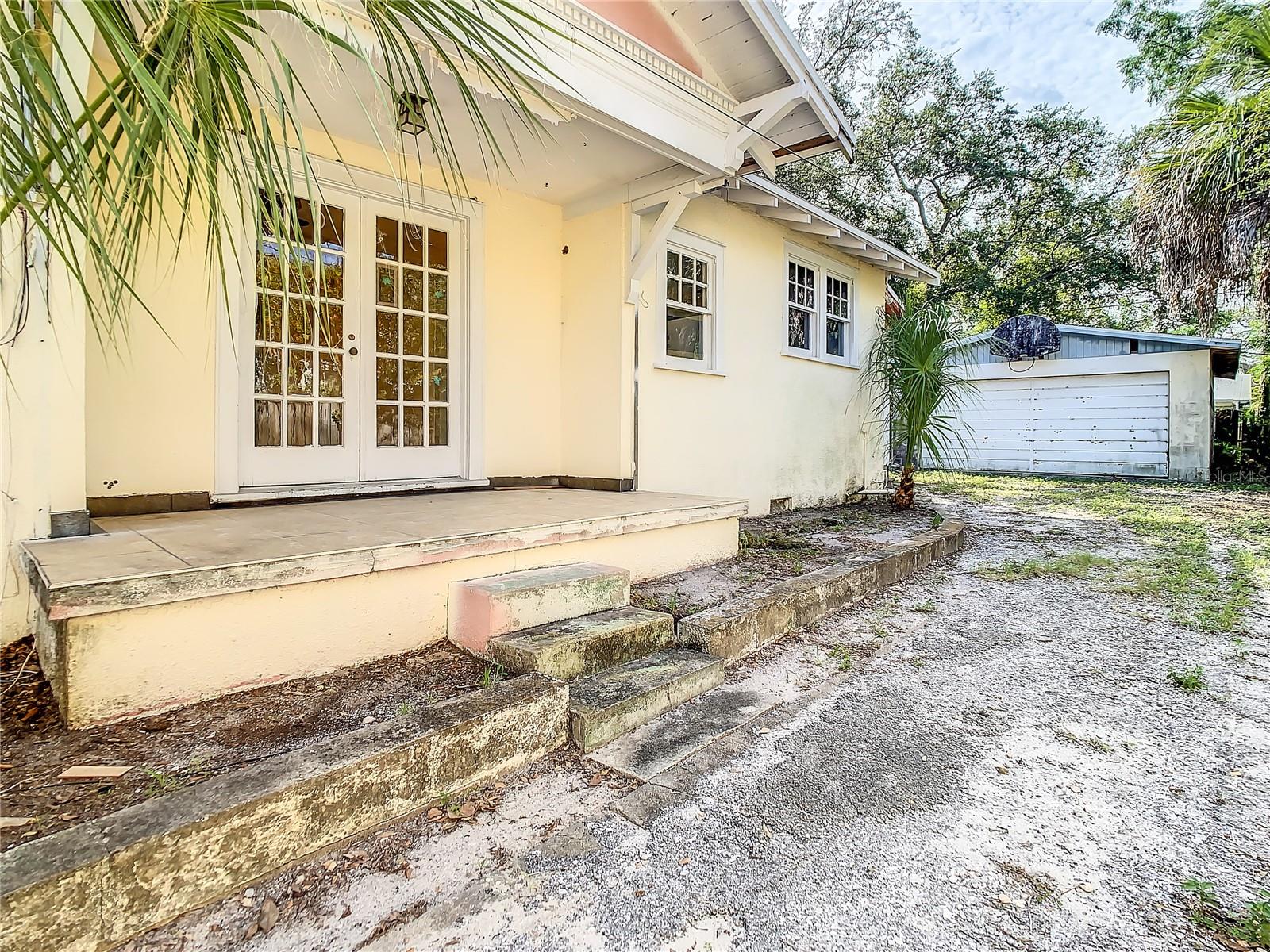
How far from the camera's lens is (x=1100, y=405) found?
11.7 meters

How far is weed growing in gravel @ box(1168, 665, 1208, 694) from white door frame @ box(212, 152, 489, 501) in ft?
12.5

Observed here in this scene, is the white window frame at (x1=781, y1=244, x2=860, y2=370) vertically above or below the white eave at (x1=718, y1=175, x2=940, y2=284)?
below

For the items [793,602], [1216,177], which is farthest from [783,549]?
[1216,177]

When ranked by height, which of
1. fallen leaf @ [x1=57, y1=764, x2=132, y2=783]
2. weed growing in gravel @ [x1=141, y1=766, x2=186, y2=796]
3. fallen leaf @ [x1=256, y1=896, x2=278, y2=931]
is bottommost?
fallen leaf @ [x1=256, y1=896, x2=278, y2=931]

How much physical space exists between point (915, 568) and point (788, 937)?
3774 millimetres

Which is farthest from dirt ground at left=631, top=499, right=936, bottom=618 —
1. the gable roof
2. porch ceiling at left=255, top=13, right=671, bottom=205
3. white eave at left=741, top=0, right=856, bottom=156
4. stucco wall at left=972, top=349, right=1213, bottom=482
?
stucco wall at left=972, top=349, right=1213, bottom=482

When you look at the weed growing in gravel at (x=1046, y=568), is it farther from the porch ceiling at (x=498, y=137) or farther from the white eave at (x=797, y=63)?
the porch ceiling at (x=498, y=137)

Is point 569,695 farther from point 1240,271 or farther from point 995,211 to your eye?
point 995,211

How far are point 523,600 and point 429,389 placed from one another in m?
2.45

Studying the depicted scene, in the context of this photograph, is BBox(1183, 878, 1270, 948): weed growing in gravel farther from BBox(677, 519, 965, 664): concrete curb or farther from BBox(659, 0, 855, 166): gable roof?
BBox(659, 0, 855, 166): gable roof

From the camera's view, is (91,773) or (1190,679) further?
(1190,679)

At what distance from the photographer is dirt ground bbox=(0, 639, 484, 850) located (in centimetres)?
147

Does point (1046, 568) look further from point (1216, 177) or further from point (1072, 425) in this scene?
point (1072, 425)

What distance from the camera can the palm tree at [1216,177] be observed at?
5.59 metres
